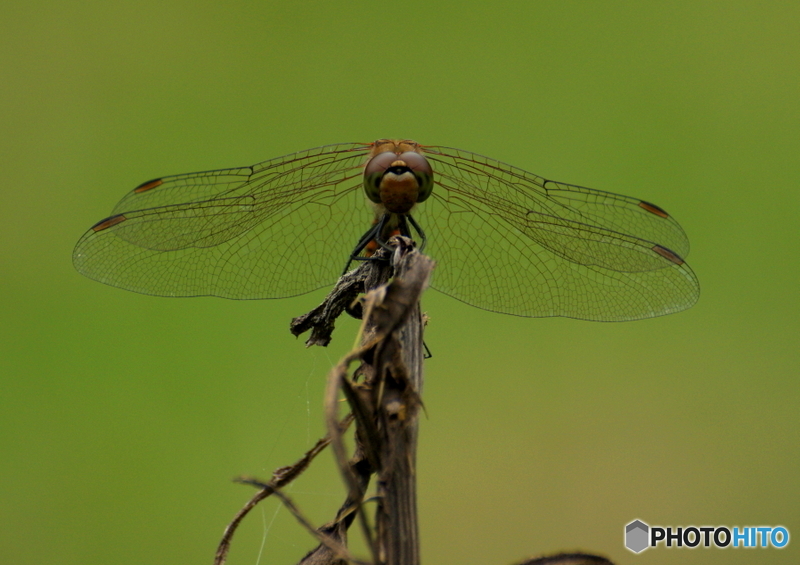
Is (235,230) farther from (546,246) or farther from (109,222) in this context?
(546,246)

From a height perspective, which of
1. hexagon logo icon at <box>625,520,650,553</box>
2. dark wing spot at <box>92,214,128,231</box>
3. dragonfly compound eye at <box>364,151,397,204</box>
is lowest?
hexagon logo icon at <box>625,520,650,553</box>

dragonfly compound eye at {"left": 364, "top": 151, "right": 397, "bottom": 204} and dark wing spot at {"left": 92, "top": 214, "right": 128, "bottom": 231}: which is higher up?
dragonfly compound eye at {"left": 364, "top": 151, "right": 397, "bottom": 204}

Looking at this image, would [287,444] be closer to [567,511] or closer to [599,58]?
[567,511]

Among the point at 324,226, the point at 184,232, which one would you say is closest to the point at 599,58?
the point at 324,226

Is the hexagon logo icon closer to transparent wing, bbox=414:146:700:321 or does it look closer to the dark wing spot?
transparent wing, bbox=414:146:700:321

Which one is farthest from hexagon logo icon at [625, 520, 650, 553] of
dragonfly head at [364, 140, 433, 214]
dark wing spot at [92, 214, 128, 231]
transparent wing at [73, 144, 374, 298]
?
dark wing spot at [92, 214, 128, 231]
